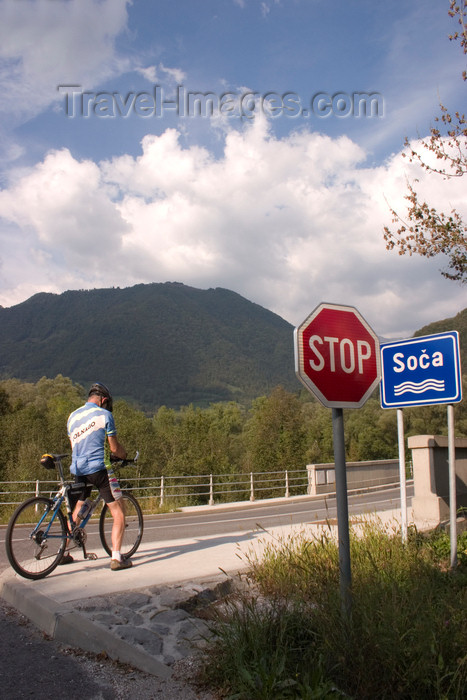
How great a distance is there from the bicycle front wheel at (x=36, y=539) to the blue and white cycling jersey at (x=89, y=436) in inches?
17.4

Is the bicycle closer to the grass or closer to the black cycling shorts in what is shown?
the black cycling shorts

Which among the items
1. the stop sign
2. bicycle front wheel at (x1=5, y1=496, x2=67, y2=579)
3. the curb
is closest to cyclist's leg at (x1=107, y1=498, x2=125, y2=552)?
bicycle front wheel at (x1=5, y1=496, x2=67, y2=579)

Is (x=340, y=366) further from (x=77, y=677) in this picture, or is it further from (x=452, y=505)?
(x=452, y=505)

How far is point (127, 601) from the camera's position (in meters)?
4.21

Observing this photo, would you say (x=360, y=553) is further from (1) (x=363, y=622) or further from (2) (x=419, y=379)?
(1) (x=363, y=622)

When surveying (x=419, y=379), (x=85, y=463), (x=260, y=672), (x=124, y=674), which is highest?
(x=419, y=379)

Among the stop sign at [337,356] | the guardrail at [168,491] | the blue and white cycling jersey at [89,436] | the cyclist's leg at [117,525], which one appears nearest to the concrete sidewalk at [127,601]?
the cyclist's leg at [117,525]

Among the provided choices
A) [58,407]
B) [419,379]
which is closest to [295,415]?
[58,407]

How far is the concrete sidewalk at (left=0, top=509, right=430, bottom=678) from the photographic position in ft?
11.3

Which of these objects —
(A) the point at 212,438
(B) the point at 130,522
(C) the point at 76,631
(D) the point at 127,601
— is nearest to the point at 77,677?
(C) the point at 76,631

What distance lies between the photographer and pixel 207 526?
13055 mm

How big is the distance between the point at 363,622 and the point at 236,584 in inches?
84.8

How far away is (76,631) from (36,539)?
1.62 m

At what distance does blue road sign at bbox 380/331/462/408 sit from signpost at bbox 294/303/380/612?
102 inches
